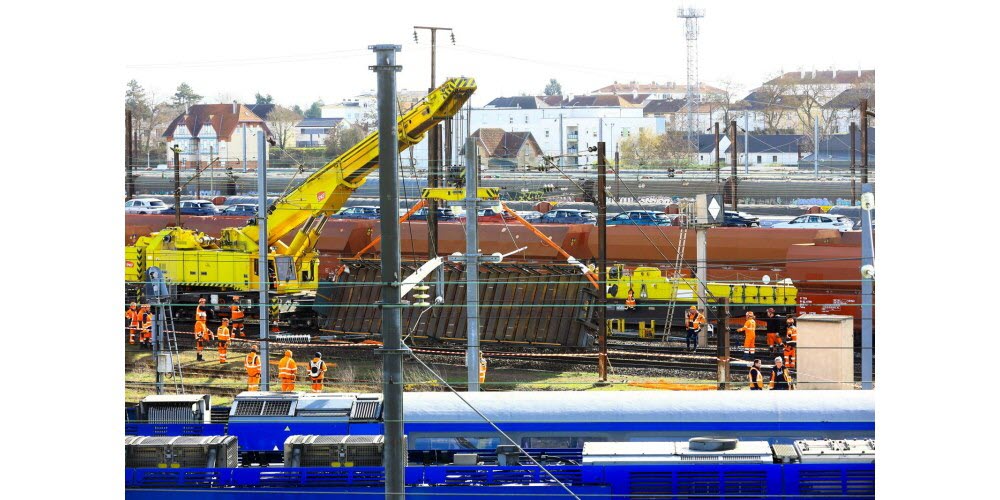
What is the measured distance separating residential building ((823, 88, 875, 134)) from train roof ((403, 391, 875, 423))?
4625cm

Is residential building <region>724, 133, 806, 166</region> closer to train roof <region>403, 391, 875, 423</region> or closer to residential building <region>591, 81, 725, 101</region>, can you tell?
residential building <region>591, 81, 725, 101</region>

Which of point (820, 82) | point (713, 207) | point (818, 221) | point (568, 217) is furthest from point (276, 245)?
point (820, 82)

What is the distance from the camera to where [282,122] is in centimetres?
6034

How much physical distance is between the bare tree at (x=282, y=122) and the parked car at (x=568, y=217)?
24852 mm

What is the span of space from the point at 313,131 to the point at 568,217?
87.7 ft

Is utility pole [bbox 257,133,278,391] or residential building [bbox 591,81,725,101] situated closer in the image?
utility pole [bbox 257,133,278,391]

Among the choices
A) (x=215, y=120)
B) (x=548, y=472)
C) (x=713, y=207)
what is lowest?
(x=548, y=472)

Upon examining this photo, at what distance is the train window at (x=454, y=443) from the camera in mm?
10055

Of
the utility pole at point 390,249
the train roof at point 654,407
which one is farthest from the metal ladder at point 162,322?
the utility pole at point 390,249

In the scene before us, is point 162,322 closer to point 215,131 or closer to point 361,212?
point 361,212

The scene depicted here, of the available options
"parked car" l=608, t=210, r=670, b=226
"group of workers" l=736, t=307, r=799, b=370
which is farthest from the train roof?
"parked car" l=608, t=210, r=670, b=226

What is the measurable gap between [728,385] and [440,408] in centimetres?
655

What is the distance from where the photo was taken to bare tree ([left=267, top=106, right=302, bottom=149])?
192ft

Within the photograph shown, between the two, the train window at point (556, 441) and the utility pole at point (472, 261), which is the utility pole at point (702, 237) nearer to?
the utility pole at point (472, 261)
